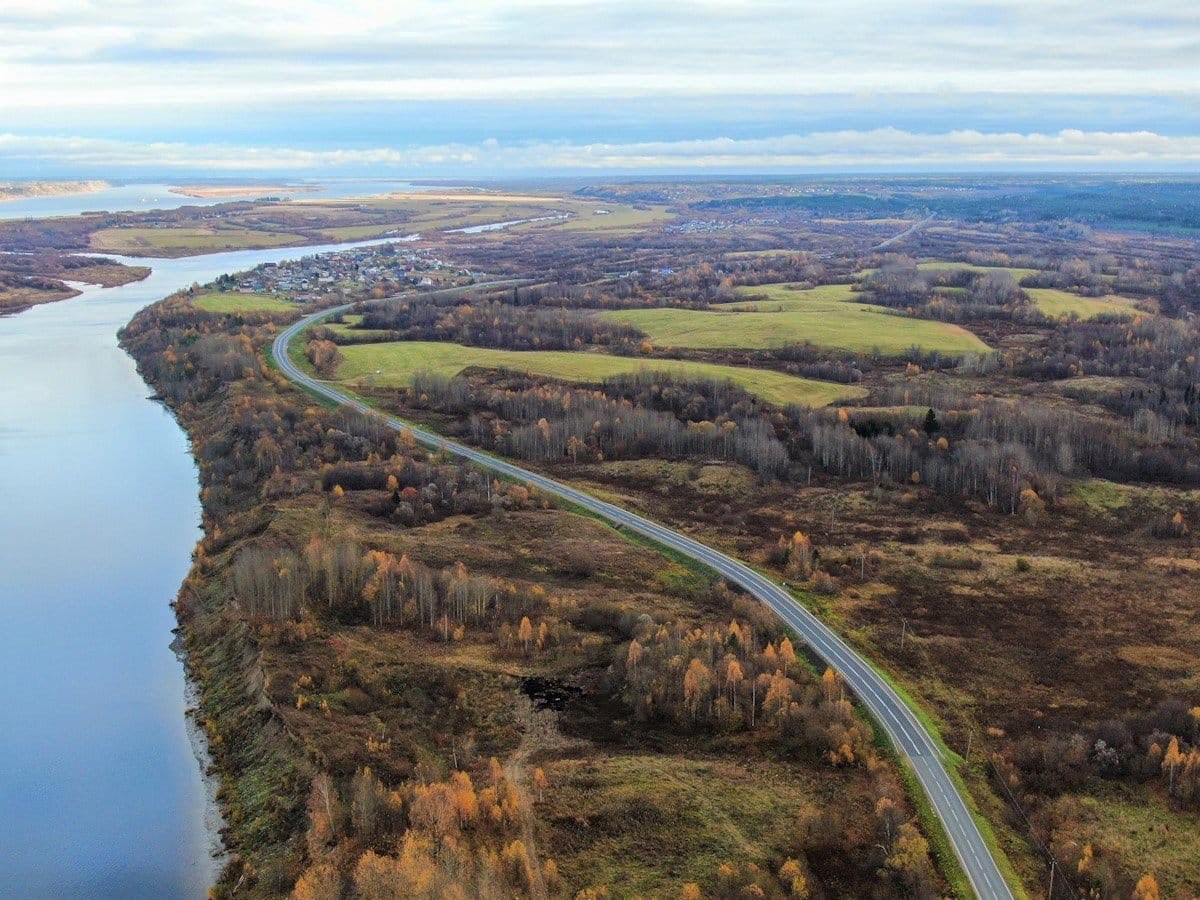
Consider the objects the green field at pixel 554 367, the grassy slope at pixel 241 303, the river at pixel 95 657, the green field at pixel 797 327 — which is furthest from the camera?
the grassy slope at pixel 241 303

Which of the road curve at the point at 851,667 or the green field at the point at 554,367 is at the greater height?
the green field at the point at 554,367

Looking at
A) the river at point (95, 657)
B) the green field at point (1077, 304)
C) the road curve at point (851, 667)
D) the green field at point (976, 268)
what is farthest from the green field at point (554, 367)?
the green field at point (976, 268)

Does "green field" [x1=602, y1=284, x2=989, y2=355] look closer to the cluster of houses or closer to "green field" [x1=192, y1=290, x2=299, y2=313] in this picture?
"green field" [x1=192, y1=290, x2=299, y2=313]

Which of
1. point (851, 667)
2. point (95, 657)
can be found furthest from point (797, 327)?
point (95, 657)

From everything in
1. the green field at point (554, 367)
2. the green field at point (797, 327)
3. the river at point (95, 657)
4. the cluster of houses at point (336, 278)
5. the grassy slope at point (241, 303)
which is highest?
the cluster of houses at point (336, 278)

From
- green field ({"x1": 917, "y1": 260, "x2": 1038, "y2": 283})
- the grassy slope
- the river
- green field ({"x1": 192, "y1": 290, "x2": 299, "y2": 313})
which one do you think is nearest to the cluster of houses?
green field ({"x1": 192, "y1": 290, "x2": 299, "y2": 313})

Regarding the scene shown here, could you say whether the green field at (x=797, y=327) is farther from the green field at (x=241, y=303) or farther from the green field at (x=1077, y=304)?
the green field at (x=241, y=303)

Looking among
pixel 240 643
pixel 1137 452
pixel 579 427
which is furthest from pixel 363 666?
pixel 1137 452

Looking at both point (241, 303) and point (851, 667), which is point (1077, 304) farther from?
point (851, 667)
